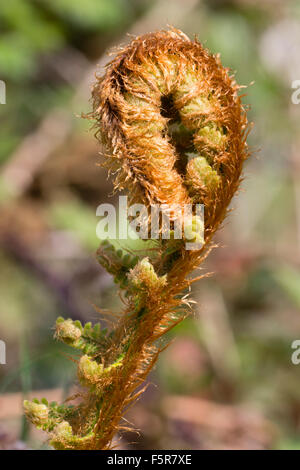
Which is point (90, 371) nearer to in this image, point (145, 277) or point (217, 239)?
point (145, 277)

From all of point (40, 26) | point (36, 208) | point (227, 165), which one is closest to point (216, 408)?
point (36, 208)

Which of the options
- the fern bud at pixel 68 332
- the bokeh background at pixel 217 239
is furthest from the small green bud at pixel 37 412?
the bokeh background at pixel 217 239

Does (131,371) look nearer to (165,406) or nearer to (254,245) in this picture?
(165,406)

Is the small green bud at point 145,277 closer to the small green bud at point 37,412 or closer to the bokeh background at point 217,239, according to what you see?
the small green bud at point 37,412

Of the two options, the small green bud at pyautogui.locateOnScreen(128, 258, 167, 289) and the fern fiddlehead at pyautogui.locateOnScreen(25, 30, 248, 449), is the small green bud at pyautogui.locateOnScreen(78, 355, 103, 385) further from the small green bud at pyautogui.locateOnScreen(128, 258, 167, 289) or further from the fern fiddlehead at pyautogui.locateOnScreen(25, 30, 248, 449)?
the small green bud at pyautogui.locateOnScreen(128, 258, 167, 289)

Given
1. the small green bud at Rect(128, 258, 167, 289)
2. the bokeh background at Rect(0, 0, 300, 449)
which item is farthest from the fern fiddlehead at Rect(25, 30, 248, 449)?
the bokeh background at Rect(0, 0, 300, 449)

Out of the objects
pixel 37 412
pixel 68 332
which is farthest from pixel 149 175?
pixel 37 412
